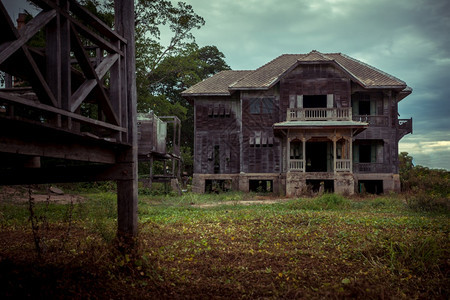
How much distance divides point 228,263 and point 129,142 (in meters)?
2.57

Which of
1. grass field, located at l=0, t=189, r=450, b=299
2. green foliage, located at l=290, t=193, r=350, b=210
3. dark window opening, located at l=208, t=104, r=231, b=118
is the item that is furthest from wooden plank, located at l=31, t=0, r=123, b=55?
dark window opening, located at l=208, t=104, r=231, b=118

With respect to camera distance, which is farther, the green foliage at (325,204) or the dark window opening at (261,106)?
the dark window opening at (261,106)

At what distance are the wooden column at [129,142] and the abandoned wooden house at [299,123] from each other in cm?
1655

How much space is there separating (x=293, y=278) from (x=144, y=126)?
653 inches

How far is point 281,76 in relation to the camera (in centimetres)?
2392

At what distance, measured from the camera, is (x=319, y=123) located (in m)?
21.5

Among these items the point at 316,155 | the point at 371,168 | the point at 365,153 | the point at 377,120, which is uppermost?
the point at 377,120

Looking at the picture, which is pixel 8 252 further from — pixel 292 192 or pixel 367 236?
pixel 292 192

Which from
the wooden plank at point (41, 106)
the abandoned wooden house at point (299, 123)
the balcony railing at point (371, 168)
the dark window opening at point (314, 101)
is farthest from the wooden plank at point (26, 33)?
the dark window opening at point (314, 101)

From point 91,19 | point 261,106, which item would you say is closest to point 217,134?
point 261,106

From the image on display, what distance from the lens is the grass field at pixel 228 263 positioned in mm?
4348

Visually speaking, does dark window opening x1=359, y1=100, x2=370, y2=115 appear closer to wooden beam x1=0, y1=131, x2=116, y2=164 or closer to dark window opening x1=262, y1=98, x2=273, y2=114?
dark window opening x1=262, y1=98, x2=273, y2=114

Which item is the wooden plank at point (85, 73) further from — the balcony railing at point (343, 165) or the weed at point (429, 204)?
the balcony railing at point (343, 165)

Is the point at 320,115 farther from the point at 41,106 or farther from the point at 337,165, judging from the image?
the point at 41,106
